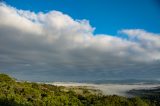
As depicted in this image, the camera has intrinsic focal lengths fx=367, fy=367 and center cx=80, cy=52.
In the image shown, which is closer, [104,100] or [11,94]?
[11,94]

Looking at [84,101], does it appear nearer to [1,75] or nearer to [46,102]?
[46,102]

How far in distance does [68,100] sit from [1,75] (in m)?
22.9

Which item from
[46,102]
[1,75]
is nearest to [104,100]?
[46,102]

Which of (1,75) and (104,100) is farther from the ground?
(1,75)

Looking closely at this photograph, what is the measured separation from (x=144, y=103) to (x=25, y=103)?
2756 cm

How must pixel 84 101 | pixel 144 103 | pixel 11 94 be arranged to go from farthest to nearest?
pixel 144 103
pixel 84 101
pixel 11 94

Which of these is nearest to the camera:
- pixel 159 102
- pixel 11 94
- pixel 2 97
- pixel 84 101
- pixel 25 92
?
pixel 2 97

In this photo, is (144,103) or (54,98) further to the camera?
(144,103)

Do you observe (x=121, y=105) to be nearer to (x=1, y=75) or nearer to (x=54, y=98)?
(x=54, y=98)

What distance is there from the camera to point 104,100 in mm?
67000

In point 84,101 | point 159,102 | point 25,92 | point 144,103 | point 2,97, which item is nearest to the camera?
point 2,97

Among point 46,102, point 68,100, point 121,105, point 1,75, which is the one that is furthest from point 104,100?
point 1,75

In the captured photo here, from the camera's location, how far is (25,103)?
51.9 meters

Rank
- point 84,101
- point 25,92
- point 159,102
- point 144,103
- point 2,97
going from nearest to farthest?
point 2,97
point 25,92
point 84,101
point 144,103
point 159,102
